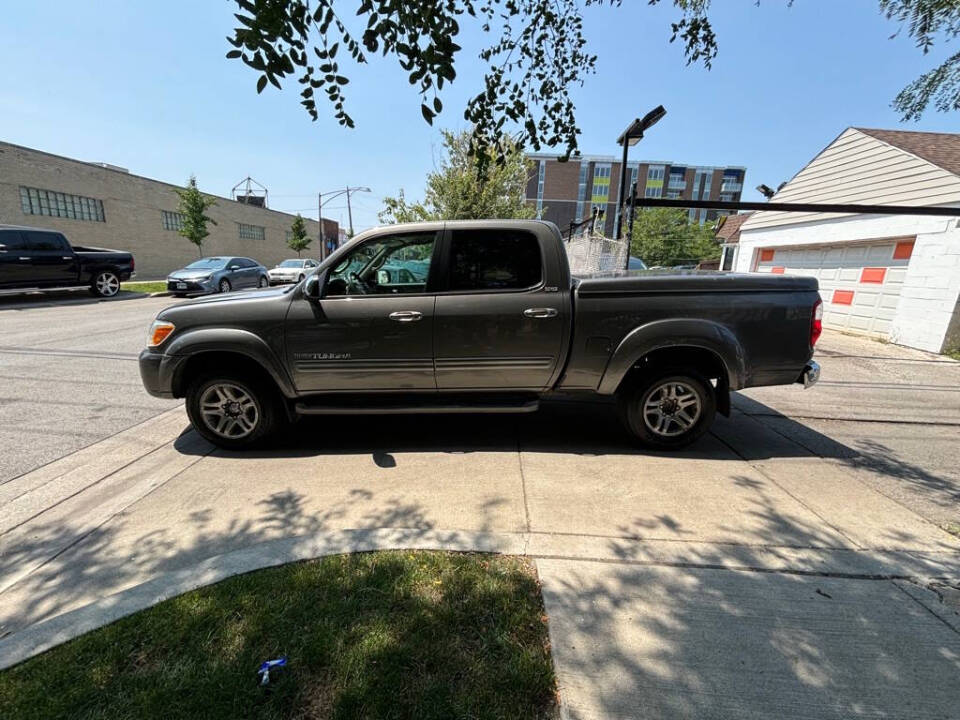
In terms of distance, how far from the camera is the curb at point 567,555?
2422mm

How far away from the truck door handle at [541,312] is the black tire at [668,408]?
1.01 meters

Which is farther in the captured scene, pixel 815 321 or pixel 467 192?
pixel 467 192

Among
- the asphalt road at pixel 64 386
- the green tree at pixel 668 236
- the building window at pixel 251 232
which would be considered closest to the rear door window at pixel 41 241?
the asphalt road at pixel 64 386

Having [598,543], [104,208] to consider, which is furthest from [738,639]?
[104,208]

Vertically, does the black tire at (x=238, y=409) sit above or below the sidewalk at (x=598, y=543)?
above

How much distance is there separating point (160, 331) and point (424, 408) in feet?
7.82

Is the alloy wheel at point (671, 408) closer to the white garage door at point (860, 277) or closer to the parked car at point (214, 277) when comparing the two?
the white garage door at point (860, 277)

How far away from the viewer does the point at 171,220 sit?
1075 inches

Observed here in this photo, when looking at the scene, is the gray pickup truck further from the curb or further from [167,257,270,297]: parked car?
[167,257,270,297]: parked car

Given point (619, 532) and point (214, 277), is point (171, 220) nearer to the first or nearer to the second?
point (214, 277)

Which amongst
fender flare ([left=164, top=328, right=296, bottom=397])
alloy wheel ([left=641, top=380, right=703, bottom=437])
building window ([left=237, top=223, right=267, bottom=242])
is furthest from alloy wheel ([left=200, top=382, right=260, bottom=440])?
building window ([left=237, top=223, right=267, bottom=242])

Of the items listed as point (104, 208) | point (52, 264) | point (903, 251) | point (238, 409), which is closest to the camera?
point (238, 409)

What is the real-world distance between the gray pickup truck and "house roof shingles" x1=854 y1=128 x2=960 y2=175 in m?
9.26

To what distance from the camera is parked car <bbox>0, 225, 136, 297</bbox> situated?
12352 millimetres
